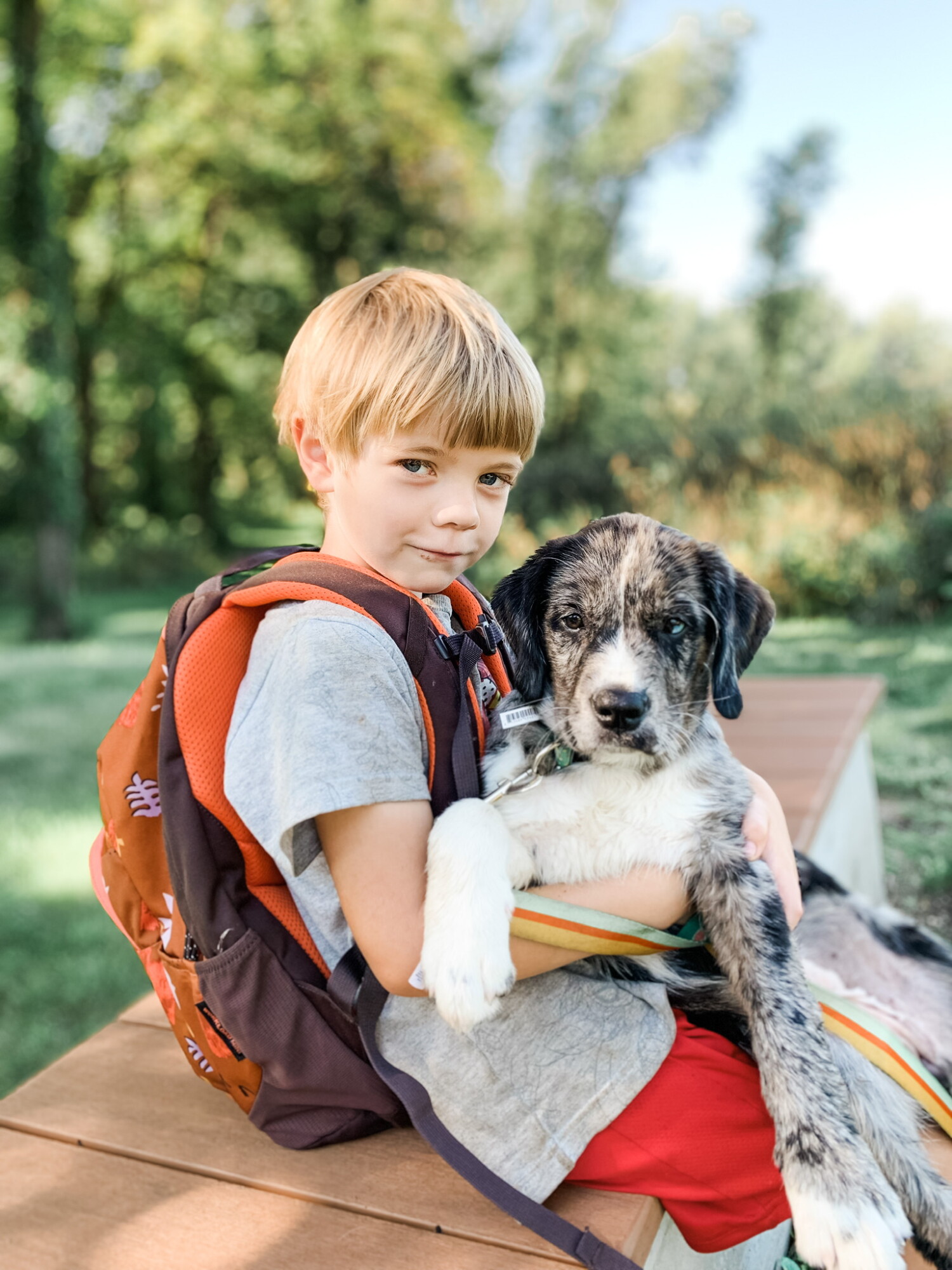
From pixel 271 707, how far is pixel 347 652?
0.54ft

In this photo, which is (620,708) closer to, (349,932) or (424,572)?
(424,572)

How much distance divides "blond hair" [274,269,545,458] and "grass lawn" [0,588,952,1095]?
3246 mm

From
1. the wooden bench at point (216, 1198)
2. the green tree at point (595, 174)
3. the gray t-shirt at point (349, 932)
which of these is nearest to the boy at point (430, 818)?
the gray t-shirt at point (349, 932)

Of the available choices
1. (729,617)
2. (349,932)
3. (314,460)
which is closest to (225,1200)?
(349,932)

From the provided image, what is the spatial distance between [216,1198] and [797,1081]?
1124mm

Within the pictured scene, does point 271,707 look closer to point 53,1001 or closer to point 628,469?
Answer: point 53,1001

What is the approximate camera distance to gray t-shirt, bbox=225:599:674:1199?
166 centimetres

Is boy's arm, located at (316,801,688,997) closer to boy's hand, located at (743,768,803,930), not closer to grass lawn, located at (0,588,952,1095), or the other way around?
boy's hand, located at (743,768,803,930)

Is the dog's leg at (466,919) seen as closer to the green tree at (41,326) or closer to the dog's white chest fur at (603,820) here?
the dog's white chest fur at (603,820)

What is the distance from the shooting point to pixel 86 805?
22.5 feet

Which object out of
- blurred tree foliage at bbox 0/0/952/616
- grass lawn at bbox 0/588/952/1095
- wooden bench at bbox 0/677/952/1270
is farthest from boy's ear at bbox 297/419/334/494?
blurred tree foliage at bbox 0/0/952/616

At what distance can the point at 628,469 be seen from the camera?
15094 mm

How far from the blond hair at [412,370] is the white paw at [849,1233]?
144cm

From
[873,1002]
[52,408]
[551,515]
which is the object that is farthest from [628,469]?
[873,1002]
